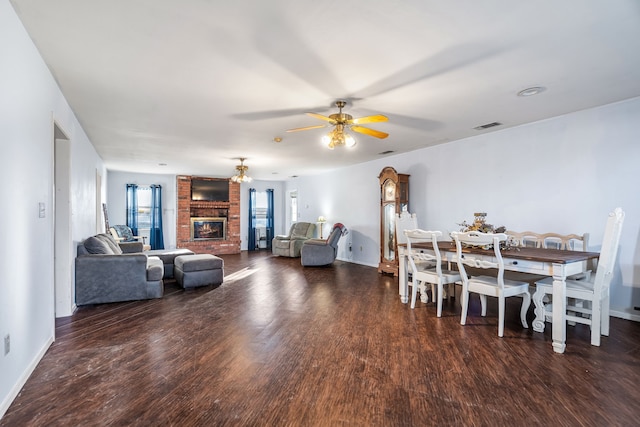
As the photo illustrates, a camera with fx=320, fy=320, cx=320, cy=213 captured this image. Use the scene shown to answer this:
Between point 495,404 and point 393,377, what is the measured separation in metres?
0.64

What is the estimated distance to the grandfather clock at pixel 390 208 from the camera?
6.02 m

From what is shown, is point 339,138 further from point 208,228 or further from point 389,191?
point 208,228

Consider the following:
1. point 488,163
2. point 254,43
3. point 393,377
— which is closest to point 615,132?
point 488,163

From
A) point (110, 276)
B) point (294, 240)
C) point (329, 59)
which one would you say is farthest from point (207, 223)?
point (329, 59)

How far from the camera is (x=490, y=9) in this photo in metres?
2.01

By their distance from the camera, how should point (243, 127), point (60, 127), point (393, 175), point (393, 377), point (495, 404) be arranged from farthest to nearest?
point (393, 175)
point (243, 127)
point (60, 127)
point (393, 377)
point (495, 404)

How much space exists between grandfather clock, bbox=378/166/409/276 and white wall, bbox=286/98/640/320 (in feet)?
1.06

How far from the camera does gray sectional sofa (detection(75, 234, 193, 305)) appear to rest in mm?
4148

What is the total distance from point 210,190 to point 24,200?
25.9 ft

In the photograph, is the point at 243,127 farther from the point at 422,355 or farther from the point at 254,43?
the point at 422,355

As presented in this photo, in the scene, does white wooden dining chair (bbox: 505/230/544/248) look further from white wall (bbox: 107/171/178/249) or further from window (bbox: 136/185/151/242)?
window (bbox: 136/185/151/242)

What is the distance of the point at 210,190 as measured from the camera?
9984 millimetres

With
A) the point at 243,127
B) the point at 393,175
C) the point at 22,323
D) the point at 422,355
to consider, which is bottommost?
the point at 422,355

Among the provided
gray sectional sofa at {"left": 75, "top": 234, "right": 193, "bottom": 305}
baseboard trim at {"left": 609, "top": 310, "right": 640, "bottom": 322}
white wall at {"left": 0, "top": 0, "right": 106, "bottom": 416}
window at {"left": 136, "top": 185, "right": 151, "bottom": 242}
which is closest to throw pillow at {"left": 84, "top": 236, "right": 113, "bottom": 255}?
gray sectional sofa at {"left": 75, "top": 234, "right": 193, "bottom": 305}
